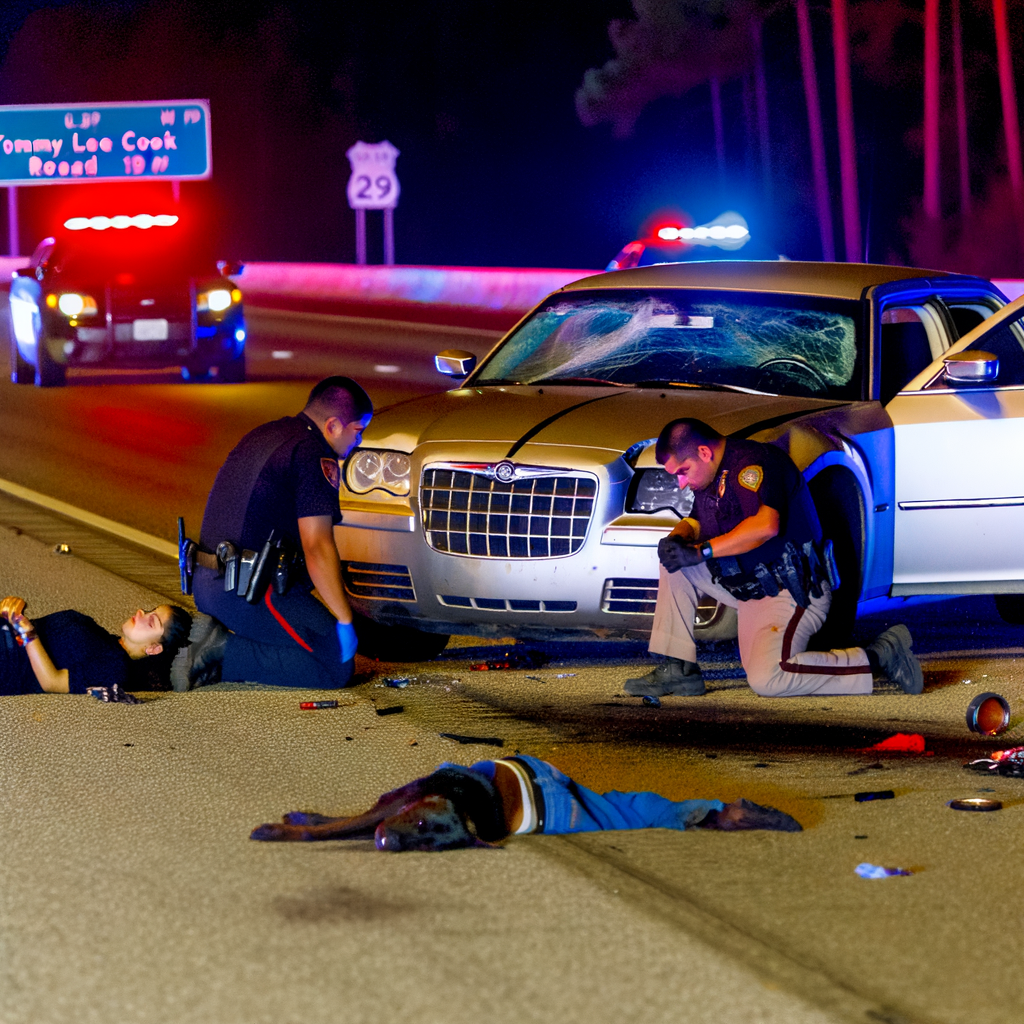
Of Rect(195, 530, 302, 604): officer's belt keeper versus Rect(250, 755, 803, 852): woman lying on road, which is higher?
Rect(195, 530, 302, 604): officer's belt keeper

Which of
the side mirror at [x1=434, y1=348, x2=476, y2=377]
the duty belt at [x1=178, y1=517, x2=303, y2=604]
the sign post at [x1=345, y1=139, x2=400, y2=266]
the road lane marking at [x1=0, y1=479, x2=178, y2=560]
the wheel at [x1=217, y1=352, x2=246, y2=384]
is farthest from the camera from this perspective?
the sign post at [x1=345, y1=139, x2=400, y2=266]

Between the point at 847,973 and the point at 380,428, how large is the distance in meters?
4.27

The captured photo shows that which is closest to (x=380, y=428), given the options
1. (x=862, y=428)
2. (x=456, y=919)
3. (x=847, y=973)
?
(x=862, y=428)

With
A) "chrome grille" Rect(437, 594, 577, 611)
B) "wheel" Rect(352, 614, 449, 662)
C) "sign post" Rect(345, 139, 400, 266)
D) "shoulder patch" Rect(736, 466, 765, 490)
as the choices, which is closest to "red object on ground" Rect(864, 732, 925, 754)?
"shoulder patch" Rect(736, 466, 765, 490)

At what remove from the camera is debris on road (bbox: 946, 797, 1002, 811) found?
6.12 m

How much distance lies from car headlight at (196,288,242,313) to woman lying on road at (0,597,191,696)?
14561 millimetres

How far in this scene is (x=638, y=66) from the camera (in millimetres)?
66438

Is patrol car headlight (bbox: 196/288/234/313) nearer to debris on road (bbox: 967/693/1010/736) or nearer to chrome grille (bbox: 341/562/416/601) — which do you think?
chrome grille (bbox: 341/562/416/601)

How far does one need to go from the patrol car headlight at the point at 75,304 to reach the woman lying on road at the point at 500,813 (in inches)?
655

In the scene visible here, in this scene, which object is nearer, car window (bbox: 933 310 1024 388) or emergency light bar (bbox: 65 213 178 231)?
car window (bbox: 933 310 1024 388)

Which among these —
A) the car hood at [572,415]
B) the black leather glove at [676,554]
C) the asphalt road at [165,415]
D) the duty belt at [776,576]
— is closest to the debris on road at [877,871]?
the black leather glove at [676,554]

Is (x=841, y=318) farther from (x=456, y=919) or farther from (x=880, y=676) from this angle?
(x=456, y=919)

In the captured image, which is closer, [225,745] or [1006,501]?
[225,745]

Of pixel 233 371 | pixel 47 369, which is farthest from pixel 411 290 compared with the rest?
pixel 47 369
